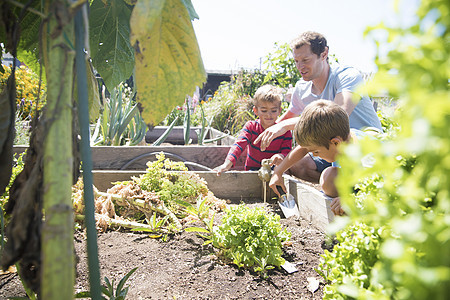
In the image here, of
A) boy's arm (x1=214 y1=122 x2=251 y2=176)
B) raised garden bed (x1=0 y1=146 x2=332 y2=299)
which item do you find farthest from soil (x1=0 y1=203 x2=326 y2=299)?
boy's arm (x1=214 y1=122 x2=251 y2=176)

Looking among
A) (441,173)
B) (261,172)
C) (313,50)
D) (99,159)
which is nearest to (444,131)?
(441,173)

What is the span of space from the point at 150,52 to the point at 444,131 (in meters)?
0.51

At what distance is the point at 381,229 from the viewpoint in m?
0.68

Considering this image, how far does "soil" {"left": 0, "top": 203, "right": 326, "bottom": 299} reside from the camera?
1445mm

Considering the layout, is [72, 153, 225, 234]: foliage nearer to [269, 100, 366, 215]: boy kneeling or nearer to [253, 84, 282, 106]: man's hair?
[269, 100, 366, 215]: boy kneeling

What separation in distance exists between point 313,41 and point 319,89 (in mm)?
483

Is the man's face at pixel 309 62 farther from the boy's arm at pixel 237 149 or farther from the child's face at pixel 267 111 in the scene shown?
the boy's arm at pixel 237 149

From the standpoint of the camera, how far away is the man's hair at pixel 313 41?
2891mm

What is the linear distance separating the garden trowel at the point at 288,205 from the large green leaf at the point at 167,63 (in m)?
1.97

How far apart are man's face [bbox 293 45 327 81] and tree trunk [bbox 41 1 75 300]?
2700mm

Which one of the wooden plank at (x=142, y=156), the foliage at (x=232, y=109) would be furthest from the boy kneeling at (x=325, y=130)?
the foliage at (x=232, y=109)

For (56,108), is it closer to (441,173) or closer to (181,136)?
(441,173)

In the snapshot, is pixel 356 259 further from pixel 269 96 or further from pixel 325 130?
pixel 269 96

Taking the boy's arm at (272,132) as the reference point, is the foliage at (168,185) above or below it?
below
